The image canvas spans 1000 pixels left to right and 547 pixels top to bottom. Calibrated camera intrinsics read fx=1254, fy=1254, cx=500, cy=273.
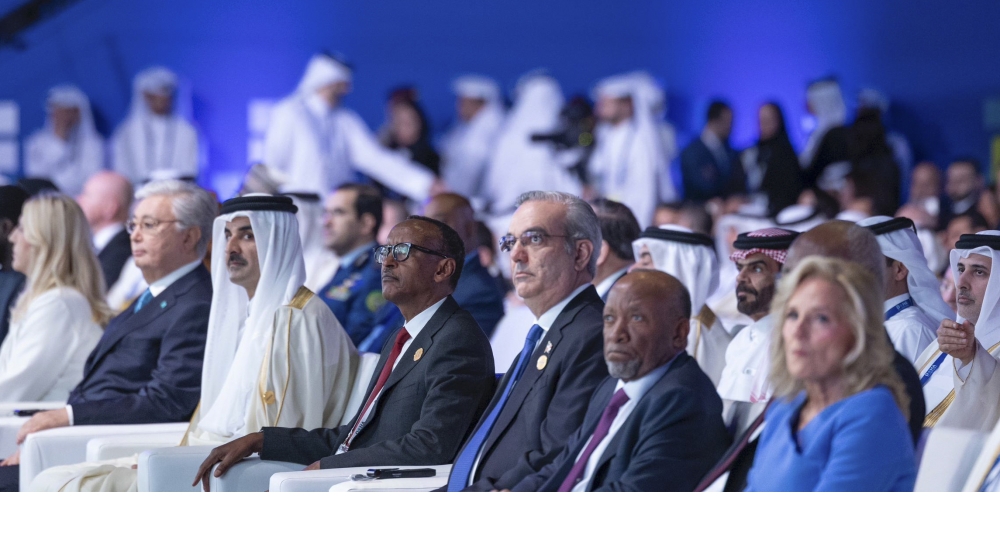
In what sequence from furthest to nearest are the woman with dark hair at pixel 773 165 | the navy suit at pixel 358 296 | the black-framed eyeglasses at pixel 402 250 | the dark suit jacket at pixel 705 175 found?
the dark suit jacket at pixel 705 175 < the woman with dark hair at pixel 773 165 < the navy suit at pixel 358 296 < the black-framed eyeglasses at pixel 402 250

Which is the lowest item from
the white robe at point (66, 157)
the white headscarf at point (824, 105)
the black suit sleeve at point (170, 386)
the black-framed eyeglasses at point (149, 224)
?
the black suit sleeve at point (170, 386)

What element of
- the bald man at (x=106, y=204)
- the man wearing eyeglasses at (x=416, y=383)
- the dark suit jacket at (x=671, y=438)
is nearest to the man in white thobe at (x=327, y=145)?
the bald man at (x=106, y=204)

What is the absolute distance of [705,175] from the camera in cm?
1027

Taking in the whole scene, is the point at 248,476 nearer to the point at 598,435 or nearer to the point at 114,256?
the point at 598,435

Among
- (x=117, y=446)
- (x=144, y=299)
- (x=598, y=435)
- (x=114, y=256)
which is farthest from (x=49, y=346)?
(x=598, y=435)

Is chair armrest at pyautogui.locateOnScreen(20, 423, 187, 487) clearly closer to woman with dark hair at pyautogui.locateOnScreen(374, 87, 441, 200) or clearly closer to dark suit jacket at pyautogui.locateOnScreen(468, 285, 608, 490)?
dark suit jacket at pyautogui.locateOnScreen(468, 285, 608, 490)

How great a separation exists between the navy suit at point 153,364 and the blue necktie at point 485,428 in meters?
1.59

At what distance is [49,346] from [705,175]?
20.6ft

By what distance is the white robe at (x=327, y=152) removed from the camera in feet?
32.1

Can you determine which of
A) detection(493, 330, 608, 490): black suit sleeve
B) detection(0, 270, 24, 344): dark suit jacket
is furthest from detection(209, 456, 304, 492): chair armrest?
detection(0, 270, 24, 344): dark suit jacket

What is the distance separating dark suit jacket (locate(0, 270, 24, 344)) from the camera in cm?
579

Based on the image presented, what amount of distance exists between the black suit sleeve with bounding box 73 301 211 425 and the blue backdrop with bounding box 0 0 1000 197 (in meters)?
6.74

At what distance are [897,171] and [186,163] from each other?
603 cm

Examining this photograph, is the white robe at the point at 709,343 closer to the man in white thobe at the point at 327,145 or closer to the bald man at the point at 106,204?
the bald man at the point at 106,204
